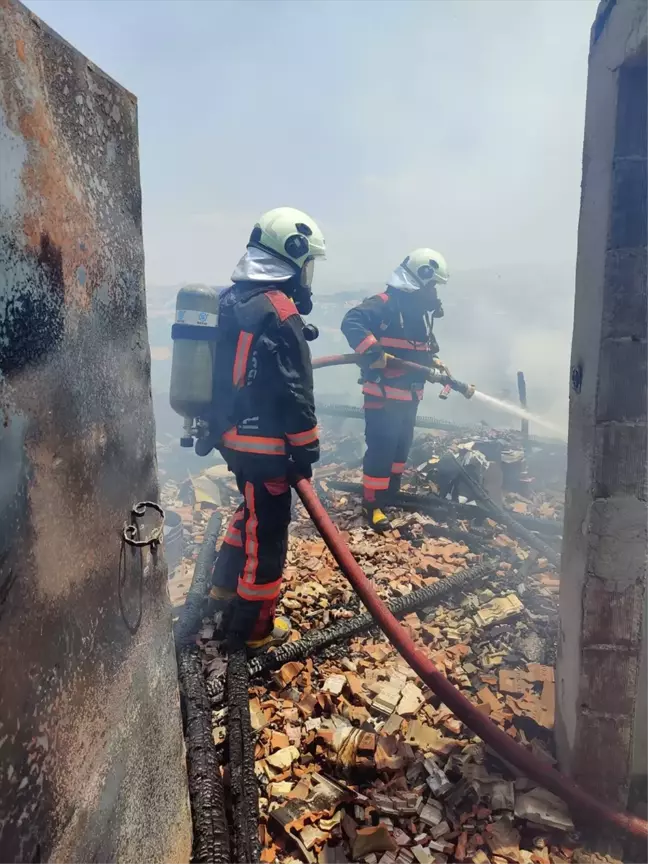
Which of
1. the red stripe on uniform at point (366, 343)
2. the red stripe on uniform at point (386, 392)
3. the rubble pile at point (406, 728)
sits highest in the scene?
the red stripe on uniform at point (366, 343)

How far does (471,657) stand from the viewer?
11.2 feet

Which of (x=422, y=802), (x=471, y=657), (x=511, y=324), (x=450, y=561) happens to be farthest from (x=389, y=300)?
(x=511, y=324)

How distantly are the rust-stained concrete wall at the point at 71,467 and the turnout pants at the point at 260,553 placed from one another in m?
1.58

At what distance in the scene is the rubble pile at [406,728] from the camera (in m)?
2.13

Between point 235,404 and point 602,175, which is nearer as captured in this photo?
point 602,175

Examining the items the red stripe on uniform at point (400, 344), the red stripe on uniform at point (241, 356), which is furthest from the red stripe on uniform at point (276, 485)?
the red stripe on uniform at point (400, 344)

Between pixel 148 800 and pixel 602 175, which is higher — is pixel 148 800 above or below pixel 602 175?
below

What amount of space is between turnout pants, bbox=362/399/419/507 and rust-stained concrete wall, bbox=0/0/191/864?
14.1ft

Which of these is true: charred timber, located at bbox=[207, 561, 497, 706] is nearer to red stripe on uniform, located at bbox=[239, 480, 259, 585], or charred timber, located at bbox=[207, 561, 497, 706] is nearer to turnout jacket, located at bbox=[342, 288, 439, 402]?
red stripe on uniform, located at bbox=[239, 480, 259, 585]

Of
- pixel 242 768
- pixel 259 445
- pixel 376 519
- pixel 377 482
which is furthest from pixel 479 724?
pixel 377 482

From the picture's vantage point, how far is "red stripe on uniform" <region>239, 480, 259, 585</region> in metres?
3.21

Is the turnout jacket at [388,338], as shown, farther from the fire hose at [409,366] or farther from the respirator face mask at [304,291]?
the respirator face mask at [304,291]

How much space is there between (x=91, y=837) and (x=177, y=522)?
20.0ft

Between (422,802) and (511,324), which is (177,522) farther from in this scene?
(511,324)
